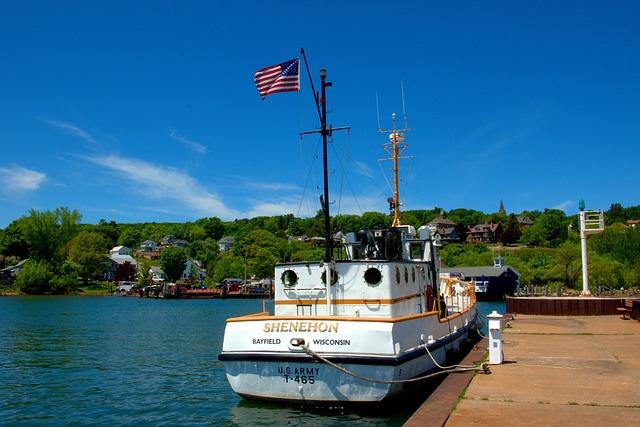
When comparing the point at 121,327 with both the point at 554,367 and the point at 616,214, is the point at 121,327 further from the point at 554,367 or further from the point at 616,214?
the point at 616,214

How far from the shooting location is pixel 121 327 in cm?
4053

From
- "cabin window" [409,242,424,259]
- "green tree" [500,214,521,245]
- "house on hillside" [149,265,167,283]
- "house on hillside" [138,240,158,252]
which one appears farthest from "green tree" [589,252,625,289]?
"house on hillside" [138,240,158,252]

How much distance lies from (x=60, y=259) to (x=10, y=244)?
27.7 metres

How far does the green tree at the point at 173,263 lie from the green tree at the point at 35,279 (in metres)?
28.8

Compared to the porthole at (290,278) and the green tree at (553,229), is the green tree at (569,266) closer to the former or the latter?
the green tree at (553,229)

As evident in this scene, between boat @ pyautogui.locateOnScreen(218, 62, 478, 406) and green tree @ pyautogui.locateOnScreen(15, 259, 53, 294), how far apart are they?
323 ft

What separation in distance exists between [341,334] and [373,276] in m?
2.17

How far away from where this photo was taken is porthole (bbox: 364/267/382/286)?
14133 millimetres

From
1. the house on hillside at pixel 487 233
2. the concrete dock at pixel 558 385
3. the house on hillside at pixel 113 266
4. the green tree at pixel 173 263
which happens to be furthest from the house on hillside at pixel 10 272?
the house on hillside at pixel 487 233

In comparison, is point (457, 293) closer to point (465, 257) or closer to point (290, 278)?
point (290, 278)

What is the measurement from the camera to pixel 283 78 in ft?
49.0

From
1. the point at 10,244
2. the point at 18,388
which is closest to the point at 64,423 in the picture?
the point at 18,388

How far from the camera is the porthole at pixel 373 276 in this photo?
556 inches

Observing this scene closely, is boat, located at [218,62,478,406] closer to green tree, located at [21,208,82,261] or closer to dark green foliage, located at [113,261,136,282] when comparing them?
green tree, located at [21,208,82,261]
